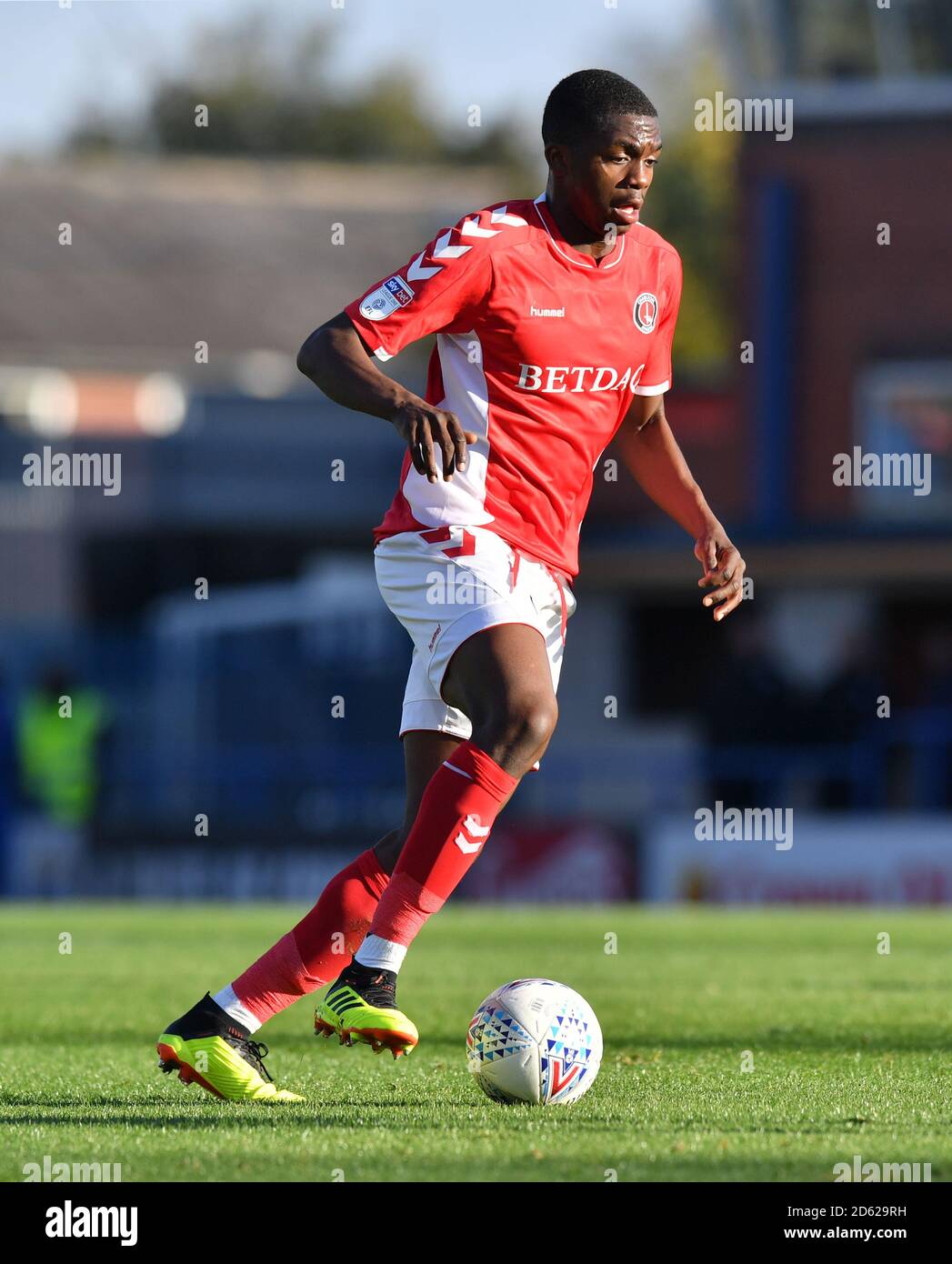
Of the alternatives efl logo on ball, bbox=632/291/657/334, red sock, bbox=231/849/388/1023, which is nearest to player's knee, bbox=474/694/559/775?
red sock, bbox=231/849/388/1023

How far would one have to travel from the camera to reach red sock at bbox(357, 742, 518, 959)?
518cm

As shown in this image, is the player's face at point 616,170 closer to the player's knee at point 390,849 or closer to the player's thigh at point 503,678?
the player's thigh at point 503,678

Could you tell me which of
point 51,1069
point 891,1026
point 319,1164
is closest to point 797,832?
point 891,1026

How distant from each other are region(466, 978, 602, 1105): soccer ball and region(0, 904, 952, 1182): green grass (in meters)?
0.07

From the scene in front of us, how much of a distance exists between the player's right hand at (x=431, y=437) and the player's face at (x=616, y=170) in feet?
2.77

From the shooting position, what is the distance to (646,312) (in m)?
5.76

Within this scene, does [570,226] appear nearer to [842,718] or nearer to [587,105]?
[587,105]

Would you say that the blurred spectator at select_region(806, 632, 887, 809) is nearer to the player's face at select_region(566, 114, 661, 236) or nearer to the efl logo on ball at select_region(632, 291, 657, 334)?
the efl logo on ball at select_region(632, 291, 657, 334)

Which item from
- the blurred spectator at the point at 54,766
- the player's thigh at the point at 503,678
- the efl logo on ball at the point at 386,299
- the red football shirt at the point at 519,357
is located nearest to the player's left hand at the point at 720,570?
the red football shirt at the point at 519,357

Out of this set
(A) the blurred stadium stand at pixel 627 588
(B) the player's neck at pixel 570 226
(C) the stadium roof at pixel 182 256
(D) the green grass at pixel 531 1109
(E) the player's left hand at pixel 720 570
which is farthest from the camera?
(C) the stadium roof at pixel 182 256

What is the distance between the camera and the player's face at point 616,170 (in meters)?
5.34

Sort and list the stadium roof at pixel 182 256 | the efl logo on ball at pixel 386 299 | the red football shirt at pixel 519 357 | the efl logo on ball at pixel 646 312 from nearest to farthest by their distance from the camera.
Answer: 1. the efl logo on ball at pixel 386 299
2. the red football shirt at pixel 519 357
3. the efl logo on ball at pixel 646 312
4. the stadium roof at pixel 182 256

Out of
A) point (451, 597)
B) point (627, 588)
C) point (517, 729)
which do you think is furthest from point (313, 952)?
point (627, 588)
